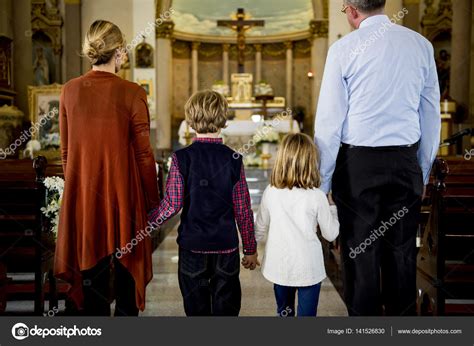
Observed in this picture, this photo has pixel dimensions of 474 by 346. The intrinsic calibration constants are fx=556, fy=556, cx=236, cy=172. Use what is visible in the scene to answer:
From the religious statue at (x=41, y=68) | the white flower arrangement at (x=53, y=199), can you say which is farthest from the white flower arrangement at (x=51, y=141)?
the white flower arrangement at (x=53, y=199)

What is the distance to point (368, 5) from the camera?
253 cm

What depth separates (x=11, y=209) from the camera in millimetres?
4223

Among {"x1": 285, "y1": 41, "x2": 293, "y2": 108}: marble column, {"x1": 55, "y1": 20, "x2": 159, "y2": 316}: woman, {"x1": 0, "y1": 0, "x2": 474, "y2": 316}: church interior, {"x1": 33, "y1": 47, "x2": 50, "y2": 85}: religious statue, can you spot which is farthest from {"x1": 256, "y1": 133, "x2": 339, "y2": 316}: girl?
{"x1": 285, "y1": 41, "x2": 293, "y2": 108}: marble column

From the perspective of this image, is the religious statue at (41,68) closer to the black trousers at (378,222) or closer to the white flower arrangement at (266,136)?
the white flower arrangement at (266,136)

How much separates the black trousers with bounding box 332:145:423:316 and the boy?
531 millimetres

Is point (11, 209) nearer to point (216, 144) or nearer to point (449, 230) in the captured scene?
point (216, 144)

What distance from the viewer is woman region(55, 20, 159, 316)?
256 cm

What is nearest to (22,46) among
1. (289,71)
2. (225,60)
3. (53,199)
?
(225,60)

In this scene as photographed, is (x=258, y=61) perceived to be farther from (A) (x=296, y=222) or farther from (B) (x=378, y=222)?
(B) (x=378, y=222)

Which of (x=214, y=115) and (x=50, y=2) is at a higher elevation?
(x=50, y=2)

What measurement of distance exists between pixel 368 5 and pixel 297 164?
80 centimetres

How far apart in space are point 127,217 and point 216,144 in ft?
1.78
